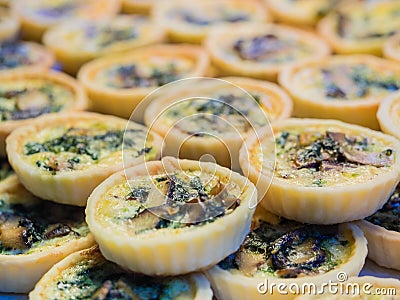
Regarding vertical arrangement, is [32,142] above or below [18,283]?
above

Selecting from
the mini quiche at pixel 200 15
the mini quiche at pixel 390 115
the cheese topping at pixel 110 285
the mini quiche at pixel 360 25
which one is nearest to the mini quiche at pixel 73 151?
the cheese topping at pixel 110 285

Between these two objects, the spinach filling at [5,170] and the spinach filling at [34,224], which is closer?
the spinach filling at [34,224]

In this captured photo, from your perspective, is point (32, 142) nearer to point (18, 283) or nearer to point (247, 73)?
point (18, 283)

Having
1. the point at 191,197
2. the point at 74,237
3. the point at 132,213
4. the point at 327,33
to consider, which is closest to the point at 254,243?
the point at 191,197

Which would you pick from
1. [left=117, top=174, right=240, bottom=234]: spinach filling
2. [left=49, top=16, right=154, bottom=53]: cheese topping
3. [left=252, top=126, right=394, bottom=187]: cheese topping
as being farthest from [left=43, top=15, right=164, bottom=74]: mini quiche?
[left=117, top=174, right=240, bottom=234]: spinach filling

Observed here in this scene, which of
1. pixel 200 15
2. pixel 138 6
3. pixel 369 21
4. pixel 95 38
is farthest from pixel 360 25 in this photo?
pixel 95 38

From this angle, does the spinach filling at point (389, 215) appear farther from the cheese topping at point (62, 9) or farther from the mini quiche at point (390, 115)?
the cheese topping at point (62, 9)

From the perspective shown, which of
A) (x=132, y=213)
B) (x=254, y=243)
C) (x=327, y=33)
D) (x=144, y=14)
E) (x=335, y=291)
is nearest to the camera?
(x=335, y=291)
